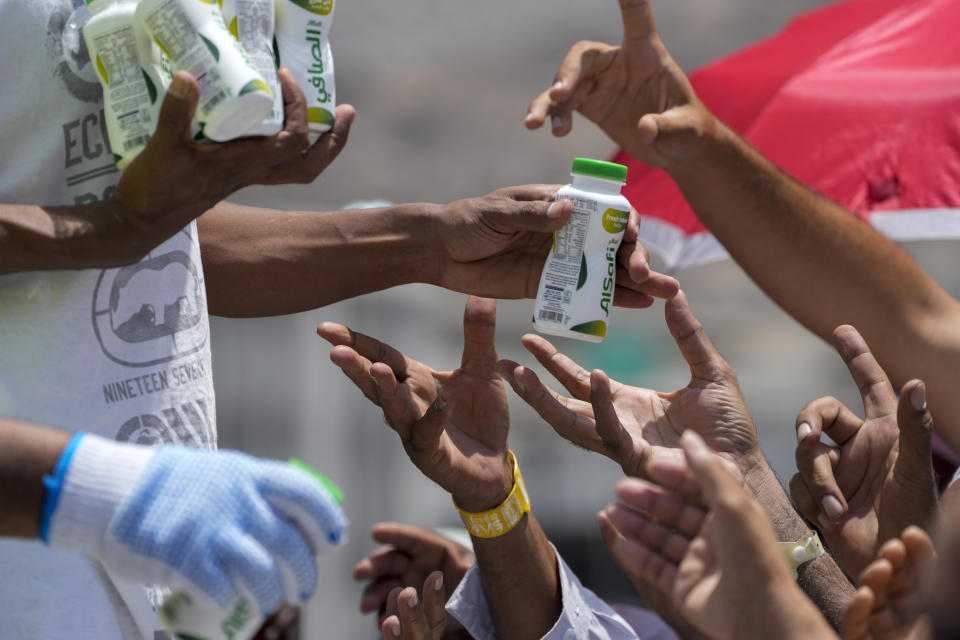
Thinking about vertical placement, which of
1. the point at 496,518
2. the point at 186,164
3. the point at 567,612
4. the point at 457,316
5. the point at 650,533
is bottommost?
the point at 457,316

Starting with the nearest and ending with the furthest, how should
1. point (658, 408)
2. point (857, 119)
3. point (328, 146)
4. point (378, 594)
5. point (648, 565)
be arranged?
1. point (648, 565)
2. point (328, 146)
3. point (658, 408)
4. point (378, 594)
5. point (857, 119)

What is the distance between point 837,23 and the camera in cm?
452

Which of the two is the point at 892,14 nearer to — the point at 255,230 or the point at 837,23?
the point at 837,23

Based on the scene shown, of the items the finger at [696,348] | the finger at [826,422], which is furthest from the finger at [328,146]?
the finger at [826,422]

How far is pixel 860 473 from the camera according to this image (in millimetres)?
2475

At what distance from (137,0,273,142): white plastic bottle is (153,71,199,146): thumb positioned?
0.04 metres

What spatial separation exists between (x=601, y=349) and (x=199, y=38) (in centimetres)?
743

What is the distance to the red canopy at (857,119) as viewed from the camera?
142 inches

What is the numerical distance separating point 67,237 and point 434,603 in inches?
47.4

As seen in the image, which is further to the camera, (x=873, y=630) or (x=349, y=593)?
(x=349, y=593)

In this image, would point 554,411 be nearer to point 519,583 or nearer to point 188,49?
point 519,583

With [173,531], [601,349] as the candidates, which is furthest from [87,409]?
[601,349]

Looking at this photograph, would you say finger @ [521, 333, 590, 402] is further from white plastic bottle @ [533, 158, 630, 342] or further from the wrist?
the wrist

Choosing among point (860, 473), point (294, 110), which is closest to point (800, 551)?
point (860, 473)
